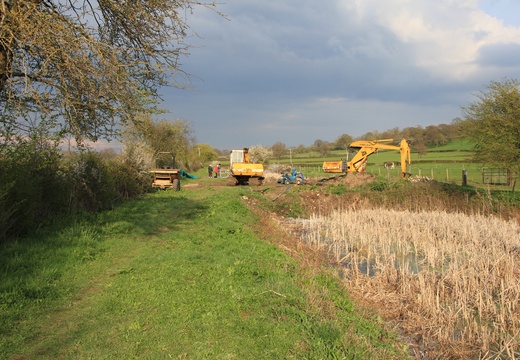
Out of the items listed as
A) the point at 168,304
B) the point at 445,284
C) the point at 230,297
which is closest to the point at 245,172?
the point at 445,284

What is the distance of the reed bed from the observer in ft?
18.4

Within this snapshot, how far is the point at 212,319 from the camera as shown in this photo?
4.76 meters

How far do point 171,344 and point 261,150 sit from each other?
49838mm

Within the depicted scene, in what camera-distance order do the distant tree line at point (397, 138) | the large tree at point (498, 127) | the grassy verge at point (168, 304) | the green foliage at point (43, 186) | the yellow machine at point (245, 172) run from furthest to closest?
1. the distant tree line at point (397, 138)
2. the yellow machine at point (245, 172)
3. the large tree at point (498, 127)
4. the green foliage at point (43, 186)
5. the grassy verge at point (168, 304)

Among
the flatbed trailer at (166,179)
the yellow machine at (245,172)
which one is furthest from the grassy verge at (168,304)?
the yellow machine at (245,172)

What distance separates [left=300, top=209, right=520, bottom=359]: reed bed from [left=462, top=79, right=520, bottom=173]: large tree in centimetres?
704

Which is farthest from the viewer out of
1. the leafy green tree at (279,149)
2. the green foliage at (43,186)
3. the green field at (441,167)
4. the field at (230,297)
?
the leafy green tree at (279,149)

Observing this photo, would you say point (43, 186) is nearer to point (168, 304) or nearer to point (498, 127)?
point (168, 304)

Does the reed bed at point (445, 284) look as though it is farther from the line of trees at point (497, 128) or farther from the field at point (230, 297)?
the line of trees at point (497, 128)

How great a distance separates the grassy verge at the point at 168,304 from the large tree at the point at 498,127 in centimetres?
1631

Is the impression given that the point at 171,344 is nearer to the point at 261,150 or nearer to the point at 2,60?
the point at 2,60

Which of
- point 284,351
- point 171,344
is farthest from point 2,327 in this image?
point 284,351

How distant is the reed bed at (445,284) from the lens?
5617mm

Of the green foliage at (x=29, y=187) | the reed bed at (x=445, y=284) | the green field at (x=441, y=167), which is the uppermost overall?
the green foliage at (x=29, y=187)
